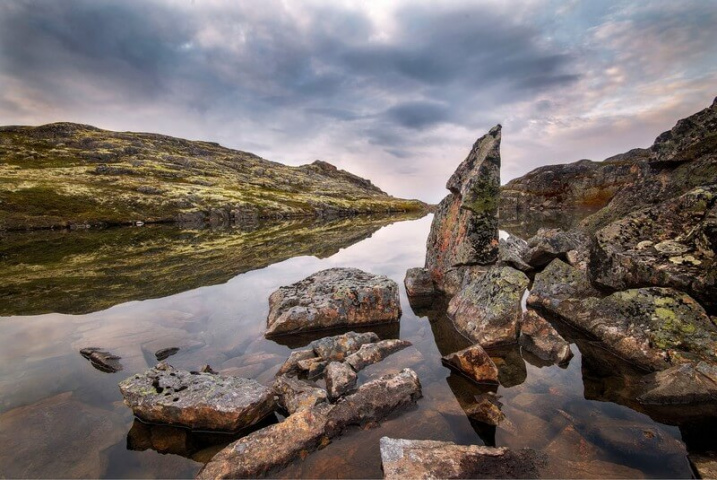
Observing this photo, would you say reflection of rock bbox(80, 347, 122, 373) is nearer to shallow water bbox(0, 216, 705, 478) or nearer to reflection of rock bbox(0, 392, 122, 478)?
shallow water bbox(0, 216, 705, 478)

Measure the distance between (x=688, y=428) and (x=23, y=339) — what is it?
72.4ft

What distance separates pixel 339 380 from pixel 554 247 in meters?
18.8

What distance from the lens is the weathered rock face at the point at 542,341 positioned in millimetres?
10734

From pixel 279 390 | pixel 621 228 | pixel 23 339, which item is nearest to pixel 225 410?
pixel 279 390

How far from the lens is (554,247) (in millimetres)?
21891

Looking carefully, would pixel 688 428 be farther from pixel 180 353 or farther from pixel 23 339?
pixel 23 339

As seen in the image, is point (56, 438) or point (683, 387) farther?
point (683, 387)

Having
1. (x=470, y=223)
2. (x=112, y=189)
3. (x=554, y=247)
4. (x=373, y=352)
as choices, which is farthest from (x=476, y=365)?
(x=112, y=189)

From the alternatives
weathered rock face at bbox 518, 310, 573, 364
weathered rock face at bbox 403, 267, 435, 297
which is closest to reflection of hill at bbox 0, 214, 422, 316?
weathered rock face at bbox 403, 267, 435, 297

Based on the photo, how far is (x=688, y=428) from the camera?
7.13 meters

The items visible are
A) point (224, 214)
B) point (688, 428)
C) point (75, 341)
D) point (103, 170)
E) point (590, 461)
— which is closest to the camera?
point (590, 461)

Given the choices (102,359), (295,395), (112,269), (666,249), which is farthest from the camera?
(112,269)

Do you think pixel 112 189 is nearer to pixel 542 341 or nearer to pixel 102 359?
pixel 102 359

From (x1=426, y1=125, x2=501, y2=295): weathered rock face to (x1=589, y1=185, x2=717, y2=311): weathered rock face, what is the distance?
16.8 ft
